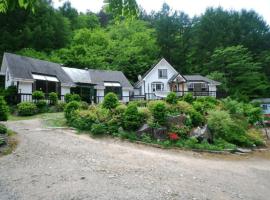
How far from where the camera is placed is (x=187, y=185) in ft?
23.1

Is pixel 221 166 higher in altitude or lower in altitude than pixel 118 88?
lower

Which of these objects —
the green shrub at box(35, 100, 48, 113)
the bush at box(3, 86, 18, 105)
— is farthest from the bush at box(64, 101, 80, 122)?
the bush at box(3, 86, 18, 105)

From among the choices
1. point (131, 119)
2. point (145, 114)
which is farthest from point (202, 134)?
point (131, 119)

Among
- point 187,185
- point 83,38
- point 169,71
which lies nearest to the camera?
point 187,185

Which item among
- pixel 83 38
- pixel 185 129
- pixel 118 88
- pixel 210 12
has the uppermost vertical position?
pixel 210 12

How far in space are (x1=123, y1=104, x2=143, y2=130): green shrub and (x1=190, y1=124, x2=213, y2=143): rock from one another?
3.17 m

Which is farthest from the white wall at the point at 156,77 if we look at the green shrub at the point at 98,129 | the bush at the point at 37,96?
the green shrub at the point at 98,129

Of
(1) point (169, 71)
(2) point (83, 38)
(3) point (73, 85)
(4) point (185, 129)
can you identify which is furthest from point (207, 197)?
(2) point (83, 38)

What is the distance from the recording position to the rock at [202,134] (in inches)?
558

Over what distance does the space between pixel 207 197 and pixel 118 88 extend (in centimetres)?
2863

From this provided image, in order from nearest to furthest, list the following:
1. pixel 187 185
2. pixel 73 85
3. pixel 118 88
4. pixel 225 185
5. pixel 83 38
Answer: pixel 187 185 < pixel 225 185 < pixel 73 85 < pixel 118 88 < pixel 83 38

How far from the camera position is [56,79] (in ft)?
90.7

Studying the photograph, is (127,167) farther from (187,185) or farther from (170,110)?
(170,110)

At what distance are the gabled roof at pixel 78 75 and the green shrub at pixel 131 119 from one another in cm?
1746
